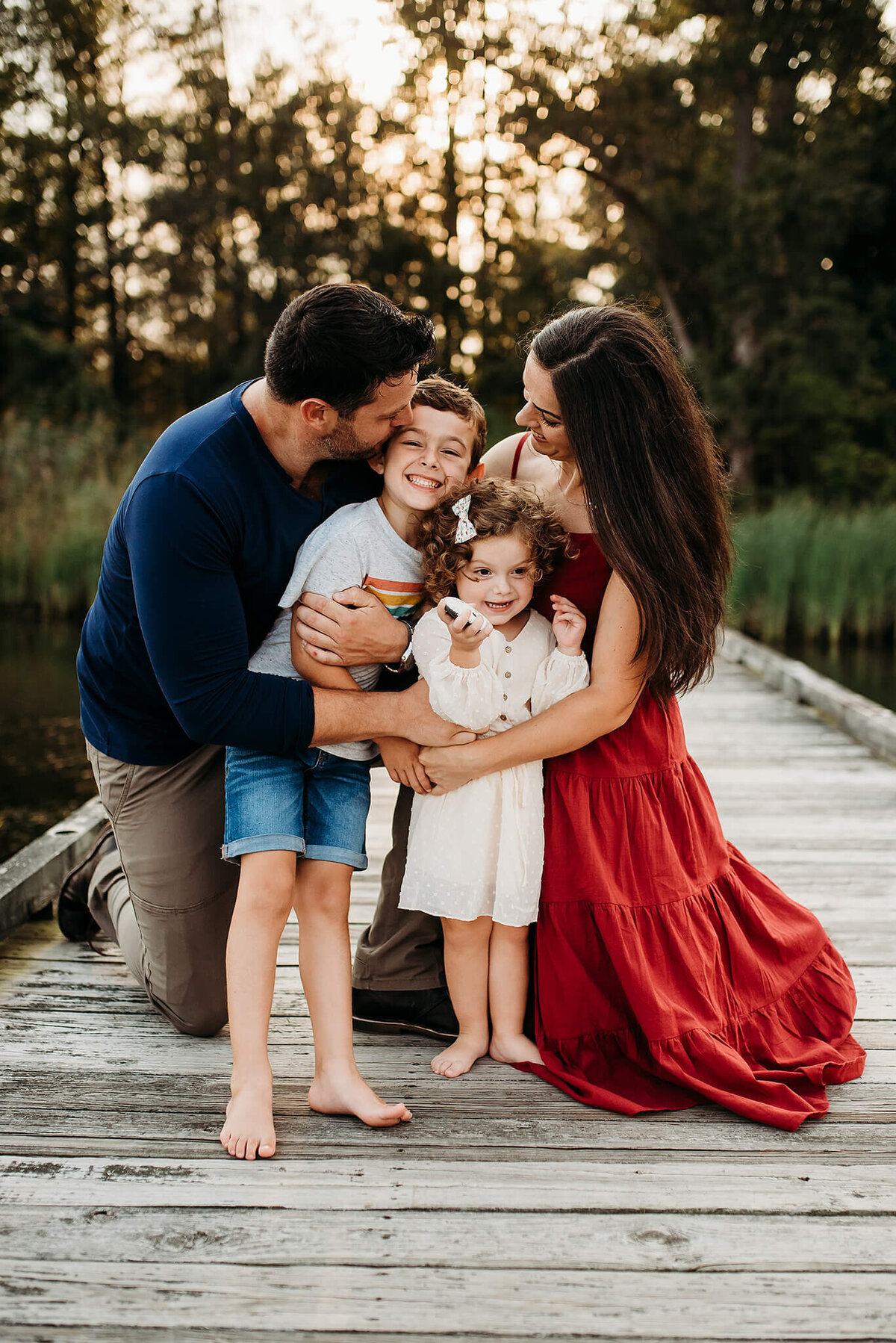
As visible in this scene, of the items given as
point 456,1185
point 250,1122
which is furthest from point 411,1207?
point 250,1122

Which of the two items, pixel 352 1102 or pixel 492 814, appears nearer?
pixel 352 1102

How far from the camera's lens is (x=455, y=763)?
2186 millimetres

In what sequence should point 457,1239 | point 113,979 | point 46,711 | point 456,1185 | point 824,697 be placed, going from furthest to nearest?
1. point 46,711
2. point 824,697
3. point 113,979
4. point 456,1185
5. point 457,1239

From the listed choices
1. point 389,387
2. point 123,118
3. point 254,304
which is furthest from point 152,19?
point 389,387

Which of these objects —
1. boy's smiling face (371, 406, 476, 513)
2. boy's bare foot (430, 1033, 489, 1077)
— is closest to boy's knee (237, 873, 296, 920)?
boy's bare foot (430, 1033, 489, 1077)

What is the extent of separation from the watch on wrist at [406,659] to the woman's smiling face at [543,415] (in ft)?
1.52

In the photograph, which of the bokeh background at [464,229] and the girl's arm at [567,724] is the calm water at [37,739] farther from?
the girl's arm at [567,724]

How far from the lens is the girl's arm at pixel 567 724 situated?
2.18m

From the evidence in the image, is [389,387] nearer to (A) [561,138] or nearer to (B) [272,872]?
(B) [272,872]

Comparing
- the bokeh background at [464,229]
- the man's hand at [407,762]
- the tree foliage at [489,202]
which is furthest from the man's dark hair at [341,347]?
the tree foliage at [489,202]

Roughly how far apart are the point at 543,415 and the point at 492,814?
819mm

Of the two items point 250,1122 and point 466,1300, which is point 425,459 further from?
point 466,1300

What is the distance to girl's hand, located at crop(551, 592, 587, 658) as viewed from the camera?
221 centimetres

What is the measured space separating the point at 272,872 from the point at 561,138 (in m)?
15.2
